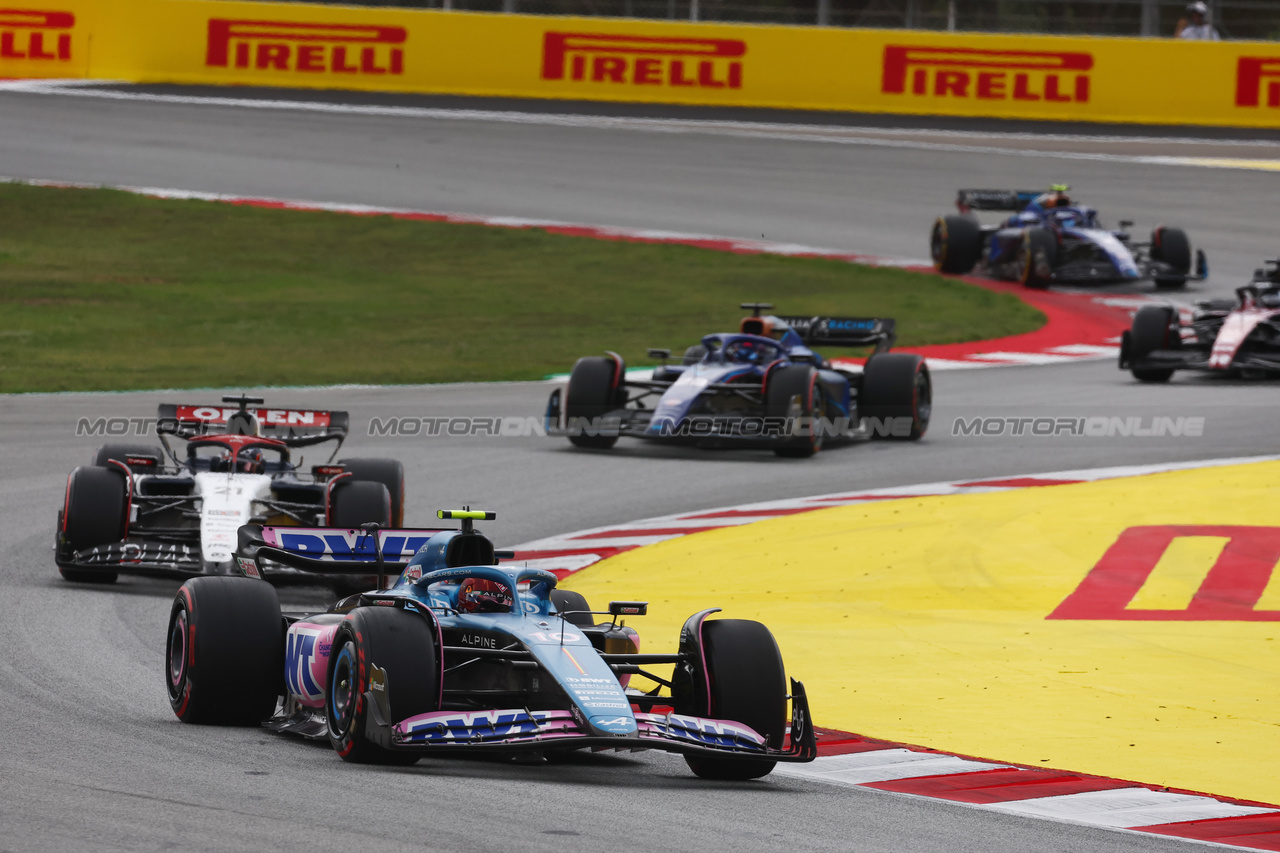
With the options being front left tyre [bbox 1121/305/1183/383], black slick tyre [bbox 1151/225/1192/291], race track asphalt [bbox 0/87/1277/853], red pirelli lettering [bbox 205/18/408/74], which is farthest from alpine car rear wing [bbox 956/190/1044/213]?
red pirelli lettering [bbox 205/18/408/74]

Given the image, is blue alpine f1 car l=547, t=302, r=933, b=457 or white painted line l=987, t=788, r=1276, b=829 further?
blue alpine f1 car l=547, t=302, r=933, b=457

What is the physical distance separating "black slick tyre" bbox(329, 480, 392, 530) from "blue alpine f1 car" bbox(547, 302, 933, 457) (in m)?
A: 5.54

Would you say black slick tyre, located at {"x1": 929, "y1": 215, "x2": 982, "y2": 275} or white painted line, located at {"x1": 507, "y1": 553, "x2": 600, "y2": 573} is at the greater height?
black slick tyre, located at {"x1": 929, "y1": 215, "x2": 982, "y2": 275}

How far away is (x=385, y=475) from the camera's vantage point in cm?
1457

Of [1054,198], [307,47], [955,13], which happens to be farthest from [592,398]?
[307,47]

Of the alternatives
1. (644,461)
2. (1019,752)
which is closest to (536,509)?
(644,461)

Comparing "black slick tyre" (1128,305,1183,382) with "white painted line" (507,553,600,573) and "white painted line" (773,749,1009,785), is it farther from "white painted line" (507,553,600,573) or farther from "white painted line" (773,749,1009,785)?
"white painted line" (773,749,1009,785)

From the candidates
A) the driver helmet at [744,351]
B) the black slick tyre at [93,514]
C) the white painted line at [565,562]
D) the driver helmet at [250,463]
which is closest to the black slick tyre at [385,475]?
the driver helmet at [250,463]

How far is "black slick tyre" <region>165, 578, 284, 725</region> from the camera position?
9266 mm

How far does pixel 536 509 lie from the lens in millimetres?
16703

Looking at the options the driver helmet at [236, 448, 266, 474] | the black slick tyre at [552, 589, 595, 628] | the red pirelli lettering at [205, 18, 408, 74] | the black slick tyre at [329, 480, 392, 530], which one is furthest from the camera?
the red pirelli lettering at [205, 18, 408, 74]

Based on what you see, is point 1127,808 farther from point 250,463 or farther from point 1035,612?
point 250,463

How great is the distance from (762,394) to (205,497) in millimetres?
7081

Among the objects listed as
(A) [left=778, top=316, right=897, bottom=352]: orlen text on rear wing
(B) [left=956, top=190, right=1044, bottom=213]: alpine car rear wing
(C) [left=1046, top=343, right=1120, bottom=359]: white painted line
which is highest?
(B) [left=956, top=190, right=1044, bottom=213]: alpine car rear wing
